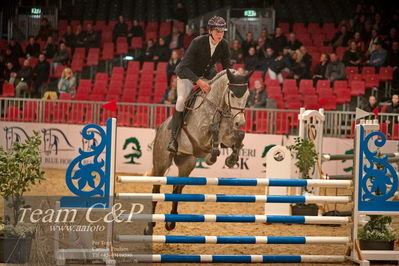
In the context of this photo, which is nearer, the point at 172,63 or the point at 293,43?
the point at 172,63

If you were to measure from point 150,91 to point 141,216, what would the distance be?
9590 millimetres

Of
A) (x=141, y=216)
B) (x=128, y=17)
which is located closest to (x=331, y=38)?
(x=128, y=17)

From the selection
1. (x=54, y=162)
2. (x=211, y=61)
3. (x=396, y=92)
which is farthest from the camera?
(x=396, y=92)

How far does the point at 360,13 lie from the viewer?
16.5 metres

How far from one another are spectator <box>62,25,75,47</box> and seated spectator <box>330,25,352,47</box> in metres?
6.76

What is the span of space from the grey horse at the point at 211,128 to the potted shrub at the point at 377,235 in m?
1.51

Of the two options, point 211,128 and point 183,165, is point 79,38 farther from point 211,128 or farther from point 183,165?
point 211,128

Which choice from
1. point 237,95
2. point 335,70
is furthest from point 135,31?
point 237,95

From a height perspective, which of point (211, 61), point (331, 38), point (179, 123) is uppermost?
point (331, 38)

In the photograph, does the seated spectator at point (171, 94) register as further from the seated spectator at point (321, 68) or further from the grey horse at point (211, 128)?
the grey horse at point (211, 128)

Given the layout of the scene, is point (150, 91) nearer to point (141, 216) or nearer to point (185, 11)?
point (185, 11)

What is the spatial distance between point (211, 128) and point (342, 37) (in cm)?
1050

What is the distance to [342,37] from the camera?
16.0m

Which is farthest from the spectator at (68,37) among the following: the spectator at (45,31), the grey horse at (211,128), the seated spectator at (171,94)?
the grey horse at (211,128)
